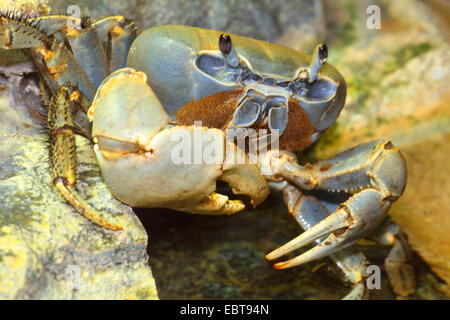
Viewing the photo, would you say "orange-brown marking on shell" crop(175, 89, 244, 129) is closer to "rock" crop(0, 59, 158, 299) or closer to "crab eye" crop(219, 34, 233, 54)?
"crab eye" crop(219, 34, 233, 54)

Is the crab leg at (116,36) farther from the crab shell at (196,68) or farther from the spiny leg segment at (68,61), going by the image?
the crab shell at (196,68)

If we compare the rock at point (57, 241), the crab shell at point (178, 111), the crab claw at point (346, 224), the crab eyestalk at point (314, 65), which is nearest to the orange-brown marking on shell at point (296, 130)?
the crab shell at point (178, 111)

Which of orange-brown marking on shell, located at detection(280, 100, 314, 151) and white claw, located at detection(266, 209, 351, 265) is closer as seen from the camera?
white claw, located at detection(266, 209, 351, 265)

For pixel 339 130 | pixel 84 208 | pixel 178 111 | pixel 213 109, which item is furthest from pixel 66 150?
pixel 339 130

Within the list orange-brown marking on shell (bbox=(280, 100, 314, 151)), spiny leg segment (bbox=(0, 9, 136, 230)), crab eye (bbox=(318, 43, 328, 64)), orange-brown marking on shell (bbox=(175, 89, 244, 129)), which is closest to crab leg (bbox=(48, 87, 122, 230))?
spiny leg segment (bbox=(0, 9, 136, 230))

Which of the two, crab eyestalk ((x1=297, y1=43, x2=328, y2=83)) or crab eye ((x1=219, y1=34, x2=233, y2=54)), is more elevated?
crab eye ((x1=219, y1=34, x2=233, y2=54))
